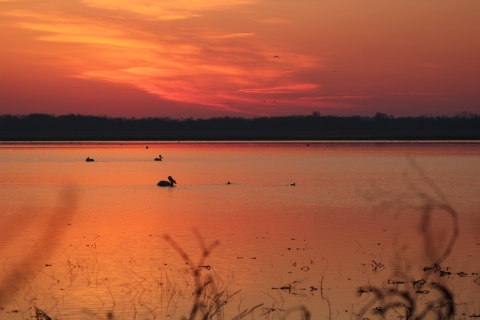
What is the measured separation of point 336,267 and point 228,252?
109 inches

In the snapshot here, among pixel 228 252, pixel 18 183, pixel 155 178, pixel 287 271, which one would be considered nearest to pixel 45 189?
pixel 18 183

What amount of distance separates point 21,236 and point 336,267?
8.46 m

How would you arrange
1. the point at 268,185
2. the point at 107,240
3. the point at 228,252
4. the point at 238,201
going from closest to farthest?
the point at 228,252, the point at 107,240, the point at 238,201, the point at 268,185

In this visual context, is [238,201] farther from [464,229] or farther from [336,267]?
[336,267]

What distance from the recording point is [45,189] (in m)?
35.1

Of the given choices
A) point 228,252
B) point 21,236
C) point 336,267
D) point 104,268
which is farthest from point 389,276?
point 21,236

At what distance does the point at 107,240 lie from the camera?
16875mm

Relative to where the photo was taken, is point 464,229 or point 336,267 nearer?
point 336,267

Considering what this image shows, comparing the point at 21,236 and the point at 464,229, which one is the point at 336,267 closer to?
the point at 464,229

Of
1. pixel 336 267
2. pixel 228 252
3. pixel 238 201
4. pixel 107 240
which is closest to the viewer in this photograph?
pixel 336 267

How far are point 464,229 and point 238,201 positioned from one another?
448 inches

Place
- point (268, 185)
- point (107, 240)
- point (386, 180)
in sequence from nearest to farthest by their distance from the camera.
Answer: point (107, 240), point (268, 185), point (386, 180)

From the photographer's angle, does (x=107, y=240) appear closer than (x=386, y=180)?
Yes

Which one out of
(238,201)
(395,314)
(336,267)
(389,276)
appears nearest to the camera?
(395,314)
